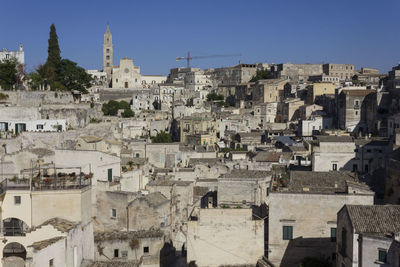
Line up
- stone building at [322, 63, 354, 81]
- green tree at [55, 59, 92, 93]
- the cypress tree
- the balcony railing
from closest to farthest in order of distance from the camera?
the balcony railing → green tree at [55, 59, 92, 93] → the cypress tree → stone building at [322, 63, 354, 81]

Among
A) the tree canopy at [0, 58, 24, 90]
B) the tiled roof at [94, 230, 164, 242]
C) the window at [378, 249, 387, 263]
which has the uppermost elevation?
the tree canopy at [0, 58, 24, 90]

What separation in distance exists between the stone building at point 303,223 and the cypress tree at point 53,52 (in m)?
40.6

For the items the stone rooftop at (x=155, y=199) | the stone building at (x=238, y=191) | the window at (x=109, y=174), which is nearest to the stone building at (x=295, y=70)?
the stone building at (x=238, y=191)

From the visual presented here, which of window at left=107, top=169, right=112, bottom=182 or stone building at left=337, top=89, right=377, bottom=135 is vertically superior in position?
stone building at left=337, top=89, right=377, bottom=135

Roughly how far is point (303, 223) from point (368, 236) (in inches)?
179

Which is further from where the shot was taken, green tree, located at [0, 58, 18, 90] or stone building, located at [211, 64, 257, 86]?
stone building, located at [211, 64, 257, 86]

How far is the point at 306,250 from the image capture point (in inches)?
808

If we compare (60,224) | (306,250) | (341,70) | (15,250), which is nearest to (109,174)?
(15,250)

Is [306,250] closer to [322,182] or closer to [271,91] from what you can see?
[322,182]

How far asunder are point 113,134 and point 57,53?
16420mm

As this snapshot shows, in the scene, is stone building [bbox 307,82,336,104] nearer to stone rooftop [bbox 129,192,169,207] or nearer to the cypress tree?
the cypress tree

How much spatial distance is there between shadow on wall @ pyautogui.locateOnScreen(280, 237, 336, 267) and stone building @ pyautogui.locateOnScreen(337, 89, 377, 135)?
30754 mm

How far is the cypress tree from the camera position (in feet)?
184

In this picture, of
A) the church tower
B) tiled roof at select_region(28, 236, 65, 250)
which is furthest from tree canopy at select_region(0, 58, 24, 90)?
the church tower
